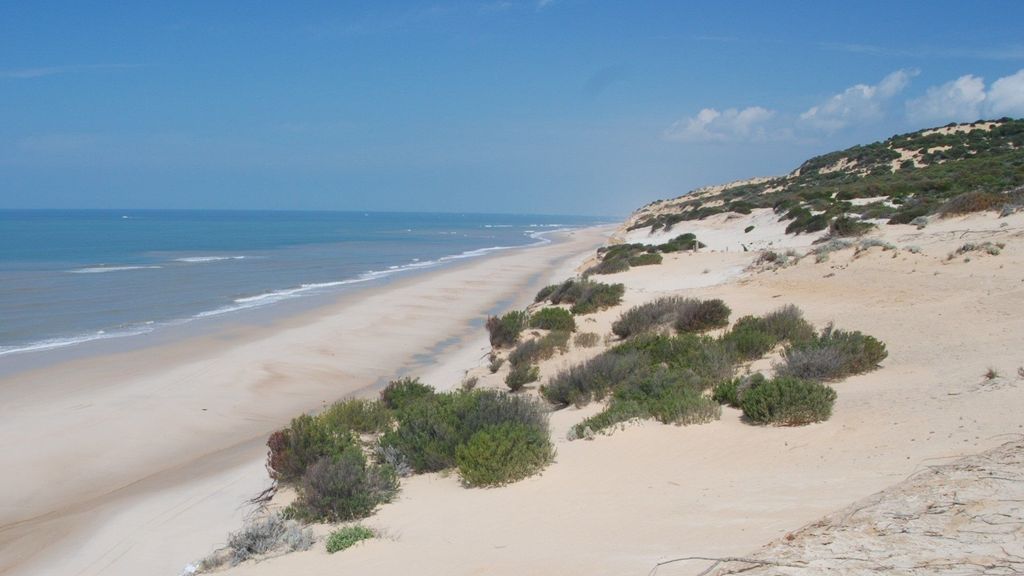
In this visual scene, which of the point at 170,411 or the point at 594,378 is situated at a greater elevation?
the point at 594,378

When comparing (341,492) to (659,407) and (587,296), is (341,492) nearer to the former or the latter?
(659,407)

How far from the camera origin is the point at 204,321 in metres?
23.9

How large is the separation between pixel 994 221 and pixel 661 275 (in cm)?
978

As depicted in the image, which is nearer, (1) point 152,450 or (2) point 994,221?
(1) point 152,450

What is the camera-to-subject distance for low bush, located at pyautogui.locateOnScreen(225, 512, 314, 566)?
635 centimetres

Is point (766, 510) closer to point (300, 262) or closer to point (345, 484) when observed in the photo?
point (345, 484)

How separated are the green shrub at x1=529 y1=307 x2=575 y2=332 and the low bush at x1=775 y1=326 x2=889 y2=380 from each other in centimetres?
619

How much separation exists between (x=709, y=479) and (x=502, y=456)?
2057 millimetres

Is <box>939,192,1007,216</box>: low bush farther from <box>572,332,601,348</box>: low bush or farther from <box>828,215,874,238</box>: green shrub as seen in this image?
<box>572,332,601,348</box>: low bush

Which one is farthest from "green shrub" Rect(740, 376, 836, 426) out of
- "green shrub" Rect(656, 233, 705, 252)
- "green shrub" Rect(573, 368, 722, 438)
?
"green shrub" Rect(656, 233, 705, 252)

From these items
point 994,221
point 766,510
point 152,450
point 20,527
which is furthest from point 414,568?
point 994,221

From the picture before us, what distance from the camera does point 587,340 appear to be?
50.4 feet

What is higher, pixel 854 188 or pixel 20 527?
pixel 854 188

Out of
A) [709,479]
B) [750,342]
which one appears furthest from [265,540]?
[750,342]
